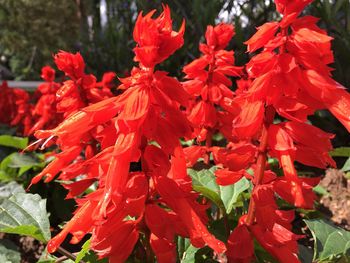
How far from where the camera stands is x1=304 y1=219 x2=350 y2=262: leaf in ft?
4.10

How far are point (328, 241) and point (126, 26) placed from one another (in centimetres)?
606

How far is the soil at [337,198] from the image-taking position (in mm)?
2411

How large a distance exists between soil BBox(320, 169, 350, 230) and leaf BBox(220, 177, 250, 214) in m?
0.99

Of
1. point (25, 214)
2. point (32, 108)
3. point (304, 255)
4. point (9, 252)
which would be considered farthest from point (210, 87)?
point (32, 108)

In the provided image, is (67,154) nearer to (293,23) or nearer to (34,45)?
(293,23)

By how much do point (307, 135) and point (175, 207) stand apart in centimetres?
32

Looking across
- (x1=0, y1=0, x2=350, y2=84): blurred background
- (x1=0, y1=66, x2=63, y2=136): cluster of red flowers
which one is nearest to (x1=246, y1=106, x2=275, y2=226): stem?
(x1=0, y1=66, x2=63, y2=136): cluster of red flowers

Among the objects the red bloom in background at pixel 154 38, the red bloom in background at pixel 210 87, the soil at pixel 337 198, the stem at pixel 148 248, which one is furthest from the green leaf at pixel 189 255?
the soil at pixel 337 198

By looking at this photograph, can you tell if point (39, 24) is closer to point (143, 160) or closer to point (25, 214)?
point (25, 214)

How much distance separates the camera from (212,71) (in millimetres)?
1615

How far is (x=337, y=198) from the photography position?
259cm

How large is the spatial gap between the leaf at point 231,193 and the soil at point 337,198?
3.25 ft

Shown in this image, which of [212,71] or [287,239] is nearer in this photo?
[287,239]

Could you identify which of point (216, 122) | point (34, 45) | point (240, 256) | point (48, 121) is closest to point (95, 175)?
point (240, 256)
